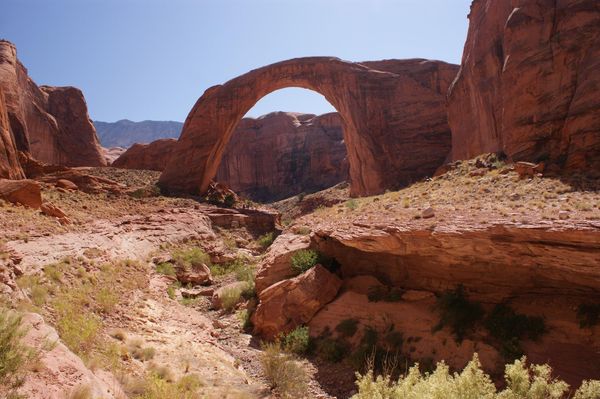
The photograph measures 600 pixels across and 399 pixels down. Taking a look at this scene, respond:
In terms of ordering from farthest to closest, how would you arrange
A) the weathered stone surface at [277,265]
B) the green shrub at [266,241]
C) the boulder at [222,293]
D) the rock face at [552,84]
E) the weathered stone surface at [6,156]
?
1. the green shrub at [266,241]
2. the weathered stone surface at [6,156]
3. the boulder at [222,293]
4. the weathered stone surface at [277,265]
5. the rock face at [552,84]

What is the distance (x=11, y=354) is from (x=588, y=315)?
8.19 m

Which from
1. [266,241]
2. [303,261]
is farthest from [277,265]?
[266,241]

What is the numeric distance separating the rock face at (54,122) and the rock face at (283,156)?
1893 cm

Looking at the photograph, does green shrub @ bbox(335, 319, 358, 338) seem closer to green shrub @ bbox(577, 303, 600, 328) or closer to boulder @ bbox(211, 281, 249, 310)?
boulder @ bbox(211, 281, 249, 310)

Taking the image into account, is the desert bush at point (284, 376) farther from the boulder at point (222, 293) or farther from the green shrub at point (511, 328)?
the boulder at point (222, 293)

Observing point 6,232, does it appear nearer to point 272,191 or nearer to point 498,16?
point 498,16

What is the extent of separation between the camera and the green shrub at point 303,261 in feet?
36.5

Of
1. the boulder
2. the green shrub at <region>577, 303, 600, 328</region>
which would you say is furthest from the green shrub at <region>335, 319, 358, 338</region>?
the green shrub at <region>577, 303, 600, 328</region>

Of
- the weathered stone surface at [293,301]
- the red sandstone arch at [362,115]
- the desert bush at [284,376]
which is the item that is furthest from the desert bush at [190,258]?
the red sandstone arch at [362,115]

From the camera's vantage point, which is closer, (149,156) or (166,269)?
(166,269)

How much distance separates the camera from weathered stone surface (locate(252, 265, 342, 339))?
A: 9984mm

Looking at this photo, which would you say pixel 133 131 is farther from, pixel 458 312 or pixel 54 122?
pixel 458 312

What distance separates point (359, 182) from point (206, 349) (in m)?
19.8

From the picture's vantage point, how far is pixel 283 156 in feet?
178
